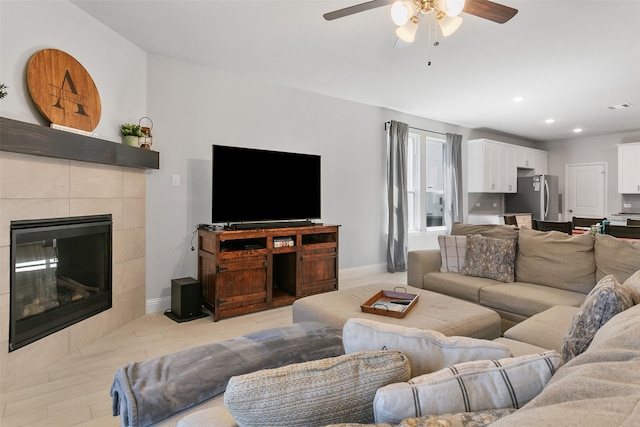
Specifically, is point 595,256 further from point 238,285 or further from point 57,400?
point 57,400

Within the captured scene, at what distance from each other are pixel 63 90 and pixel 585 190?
9.30 metres

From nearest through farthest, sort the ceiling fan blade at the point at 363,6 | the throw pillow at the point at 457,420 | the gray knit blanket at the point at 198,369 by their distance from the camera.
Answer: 1. the throw pillow at the point at 457,420
2. the gray knit blanket at the point at 198,369
3. the ceiling fan blade at the point at 363,6

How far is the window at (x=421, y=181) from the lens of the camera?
604cm

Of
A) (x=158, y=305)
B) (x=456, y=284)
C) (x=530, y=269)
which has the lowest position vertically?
(x=158, y=305)

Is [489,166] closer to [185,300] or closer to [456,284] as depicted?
[456,284]

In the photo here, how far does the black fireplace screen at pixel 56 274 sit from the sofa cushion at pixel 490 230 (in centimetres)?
333

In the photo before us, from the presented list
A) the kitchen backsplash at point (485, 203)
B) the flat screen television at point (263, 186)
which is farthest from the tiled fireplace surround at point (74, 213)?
the kitchen backsplash at point (485, 203)

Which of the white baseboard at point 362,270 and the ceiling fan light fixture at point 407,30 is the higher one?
the ceiling fan light fixture at point 407,30

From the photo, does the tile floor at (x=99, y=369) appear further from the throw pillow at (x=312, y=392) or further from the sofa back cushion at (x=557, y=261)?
the sofa back cushion at (x=557, y=261)

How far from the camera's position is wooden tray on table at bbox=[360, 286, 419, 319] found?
211 centimetres

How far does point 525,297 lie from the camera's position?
256 centimetres

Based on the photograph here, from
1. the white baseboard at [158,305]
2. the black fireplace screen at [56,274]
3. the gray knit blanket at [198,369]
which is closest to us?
the gray knit blanket at [198,369]

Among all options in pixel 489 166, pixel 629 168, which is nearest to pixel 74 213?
pixel 489 166

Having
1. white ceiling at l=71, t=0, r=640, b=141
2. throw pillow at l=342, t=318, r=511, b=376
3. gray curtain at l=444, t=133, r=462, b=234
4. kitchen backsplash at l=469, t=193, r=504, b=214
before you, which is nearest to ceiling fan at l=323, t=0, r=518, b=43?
white ceiling at l=71, t=0, r=640, b=141
